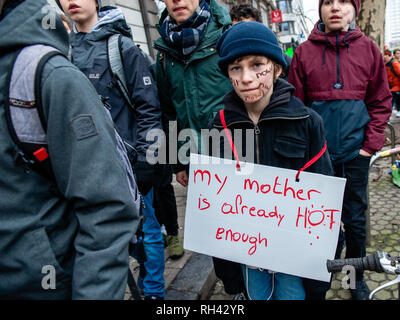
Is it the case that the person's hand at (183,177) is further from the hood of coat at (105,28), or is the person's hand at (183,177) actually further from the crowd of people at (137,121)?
the hood of coat at (105,28)

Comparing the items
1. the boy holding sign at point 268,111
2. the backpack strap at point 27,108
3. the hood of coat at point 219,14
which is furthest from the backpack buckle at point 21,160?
the hood of coat at point 219,14

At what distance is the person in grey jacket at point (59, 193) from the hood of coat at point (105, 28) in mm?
916

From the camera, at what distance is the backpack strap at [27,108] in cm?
86

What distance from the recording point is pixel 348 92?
6.50 ft

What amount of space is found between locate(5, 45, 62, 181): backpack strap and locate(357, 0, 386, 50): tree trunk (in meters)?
3.91

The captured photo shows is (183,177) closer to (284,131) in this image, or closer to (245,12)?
(284,131)

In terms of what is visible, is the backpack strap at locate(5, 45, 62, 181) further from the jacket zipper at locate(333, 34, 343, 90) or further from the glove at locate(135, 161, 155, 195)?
the jacket zipper at locate(333, 34, 343, 90)

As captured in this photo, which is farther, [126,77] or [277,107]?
[126,77]

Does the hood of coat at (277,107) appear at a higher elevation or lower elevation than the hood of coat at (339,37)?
lower

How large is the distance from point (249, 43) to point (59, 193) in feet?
3.38

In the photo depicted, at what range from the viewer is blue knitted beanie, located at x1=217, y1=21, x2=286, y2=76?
1373mm

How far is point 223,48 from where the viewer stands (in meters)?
1.46

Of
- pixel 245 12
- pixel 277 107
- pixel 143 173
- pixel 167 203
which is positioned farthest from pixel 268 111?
pixel 245 12
